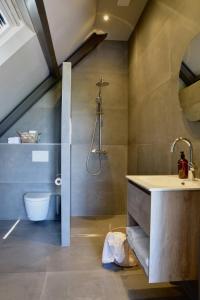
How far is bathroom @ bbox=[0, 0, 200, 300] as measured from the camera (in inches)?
81.9

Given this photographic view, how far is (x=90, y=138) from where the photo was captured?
160 inches

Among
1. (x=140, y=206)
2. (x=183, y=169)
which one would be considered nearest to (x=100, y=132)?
(x=183, y=169)

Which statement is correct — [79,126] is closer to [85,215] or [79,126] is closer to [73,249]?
[85,215]

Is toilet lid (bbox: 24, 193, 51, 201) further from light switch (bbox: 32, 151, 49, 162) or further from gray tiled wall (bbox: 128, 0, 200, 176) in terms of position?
gray tiled wall (bbox: 128, 0, 200, 176)

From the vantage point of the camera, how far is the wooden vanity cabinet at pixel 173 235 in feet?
4.70

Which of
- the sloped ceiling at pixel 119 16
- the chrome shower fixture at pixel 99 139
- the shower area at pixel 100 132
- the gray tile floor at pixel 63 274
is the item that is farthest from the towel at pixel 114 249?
the sloped ceiling at pixel 119 16

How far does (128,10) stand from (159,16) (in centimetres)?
78

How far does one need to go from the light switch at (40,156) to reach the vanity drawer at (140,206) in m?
2.08

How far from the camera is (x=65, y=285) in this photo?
205 centimetres

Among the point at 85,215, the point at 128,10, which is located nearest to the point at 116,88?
the point at 128,10

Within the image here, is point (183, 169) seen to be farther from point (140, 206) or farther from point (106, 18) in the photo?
point (106, 18)

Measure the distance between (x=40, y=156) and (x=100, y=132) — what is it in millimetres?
1041

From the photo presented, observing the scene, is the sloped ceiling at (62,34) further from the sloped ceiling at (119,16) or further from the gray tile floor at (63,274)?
the gray tile floor at (63,274)

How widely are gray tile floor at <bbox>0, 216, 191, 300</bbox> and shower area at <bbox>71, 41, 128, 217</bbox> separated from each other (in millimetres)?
934
